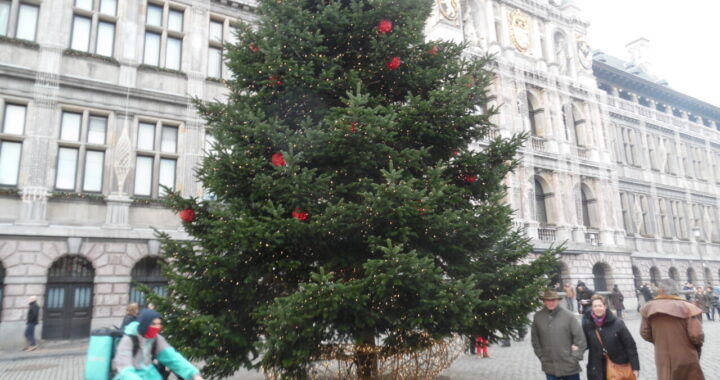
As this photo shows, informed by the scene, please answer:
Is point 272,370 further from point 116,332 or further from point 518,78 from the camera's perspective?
point 518,78

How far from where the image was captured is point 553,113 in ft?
95.7

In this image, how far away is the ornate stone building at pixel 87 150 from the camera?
48.8 feet

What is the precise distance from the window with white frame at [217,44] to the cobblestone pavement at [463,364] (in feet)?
33.6

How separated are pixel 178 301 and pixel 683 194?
38.3 metres

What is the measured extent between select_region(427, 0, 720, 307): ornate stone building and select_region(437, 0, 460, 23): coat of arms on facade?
0.23 ft

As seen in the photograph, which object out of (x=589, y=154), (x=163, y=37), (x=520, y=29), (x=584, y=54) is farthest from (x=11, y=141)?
(x=584, y=54)

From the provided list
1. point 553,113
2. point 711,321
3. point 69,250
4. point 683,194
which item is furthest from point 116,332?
point 683,194

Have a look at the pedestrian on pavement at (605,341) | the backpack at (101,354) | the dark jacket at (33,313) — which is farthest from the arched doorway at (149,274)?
the pedestrian on pavement at (605,341)

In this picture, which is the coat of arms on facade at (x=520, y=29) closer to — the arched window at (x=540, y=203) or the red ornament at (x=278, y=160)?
the arched window at (x=540, y=203)

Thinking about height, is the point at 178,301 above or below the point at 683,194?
below

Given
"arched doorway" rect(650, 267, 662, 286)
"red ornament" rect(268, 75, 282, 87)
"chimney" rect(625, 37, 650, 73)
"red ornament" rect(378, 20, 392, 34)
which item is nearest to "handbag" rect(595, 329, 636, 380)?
"red ornament" rect(378, 20, 392, 34)

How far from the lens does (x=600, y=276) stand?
28.3 metres

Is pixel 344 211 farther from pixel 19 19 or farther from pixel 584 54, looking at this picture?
pixel 584 54

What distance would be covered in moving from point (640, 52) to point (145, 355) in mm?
51289
